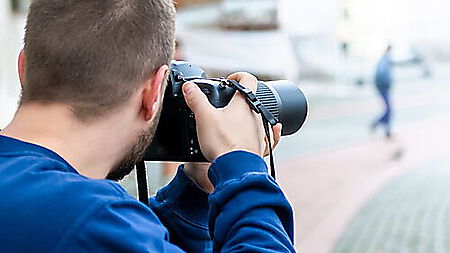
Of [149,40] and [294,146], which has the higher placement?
[149,40]

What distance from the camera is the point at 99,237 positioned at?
67 cm

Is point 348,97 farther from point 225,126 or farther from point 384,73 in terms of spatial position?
point 225,126

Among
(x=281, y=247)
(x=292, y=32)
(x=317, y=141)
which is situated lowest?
(x=317, y=141)

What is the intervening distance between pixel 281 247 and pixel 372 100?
20.0 ft

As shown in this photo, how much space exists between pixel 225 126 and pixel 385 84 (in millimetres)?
5420

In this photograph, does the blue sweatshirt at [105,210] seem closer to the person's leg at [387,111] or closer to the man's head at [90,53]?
the man's head at [90,53]

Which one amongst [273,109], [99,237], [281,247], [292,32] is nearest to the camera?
[99,237]

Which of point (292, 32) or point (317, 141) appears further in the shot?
point (317, 141)

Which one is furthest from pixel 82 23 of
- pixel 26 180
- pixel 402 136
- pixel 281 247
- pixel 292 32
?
pixel 402 136

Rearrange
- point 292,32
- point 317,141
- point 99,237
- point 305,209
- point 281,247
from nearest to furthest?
point 99,237
point 281,247
point 305,209
point 292,32
point 317,141

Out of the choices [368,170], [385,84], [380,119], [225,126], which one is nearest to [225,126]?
[225,126]

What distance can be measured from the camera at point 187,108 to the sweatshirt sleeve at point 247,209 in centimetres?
9

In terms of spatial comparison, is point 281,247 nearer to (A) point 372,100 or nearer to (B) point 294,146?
(B) point 294,146

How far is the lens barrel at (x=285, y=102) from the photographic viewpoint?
3.24 feet
